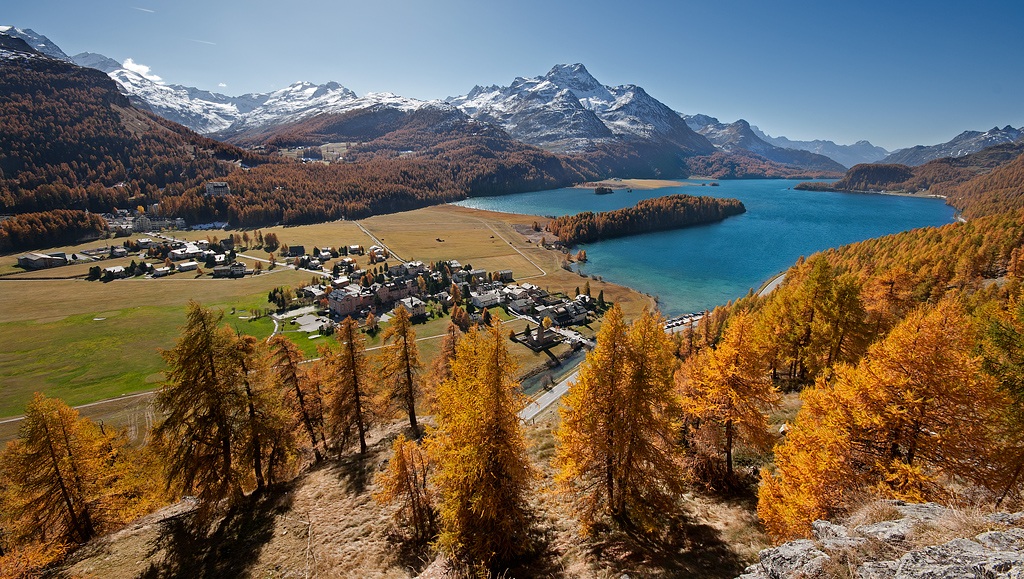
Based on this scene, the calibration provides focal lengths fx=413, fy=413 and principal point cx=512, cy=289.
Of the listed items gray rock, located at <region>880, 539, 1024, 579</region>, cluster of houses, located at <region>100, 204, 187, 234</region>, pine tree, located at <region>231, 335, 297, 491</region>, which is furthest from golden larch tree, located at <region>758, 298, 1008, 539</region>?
cluster of houses, located at <region>100, 204, 187, 234</region>

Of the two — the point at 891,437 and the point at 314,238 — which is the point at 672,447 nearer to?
the point at 891,437

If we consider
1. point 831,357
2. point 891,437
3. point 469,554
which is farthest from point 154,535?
point 831,357

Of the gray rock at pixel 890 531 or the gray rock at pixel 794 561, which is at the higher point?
the gray rock at pixel 890 531

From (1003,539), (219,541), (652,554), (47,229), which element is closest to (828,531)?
(1003,539)

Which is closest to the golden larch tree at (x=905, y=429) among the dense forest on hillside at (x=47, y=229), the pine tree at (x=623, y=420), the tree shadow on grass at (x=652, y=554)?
the tree shadow on grass at (x=652, y=554)

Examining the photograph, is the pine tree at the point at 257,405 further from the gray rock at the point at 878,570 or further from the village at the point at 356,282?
the village at the point at 356,282

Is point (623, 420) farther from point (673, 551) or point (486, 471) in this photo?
point (486, 471)

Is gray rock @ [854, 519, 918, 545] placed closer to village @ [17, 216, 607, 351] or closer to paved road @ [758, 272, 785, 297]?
village @ [17, 216, 607, 351]
